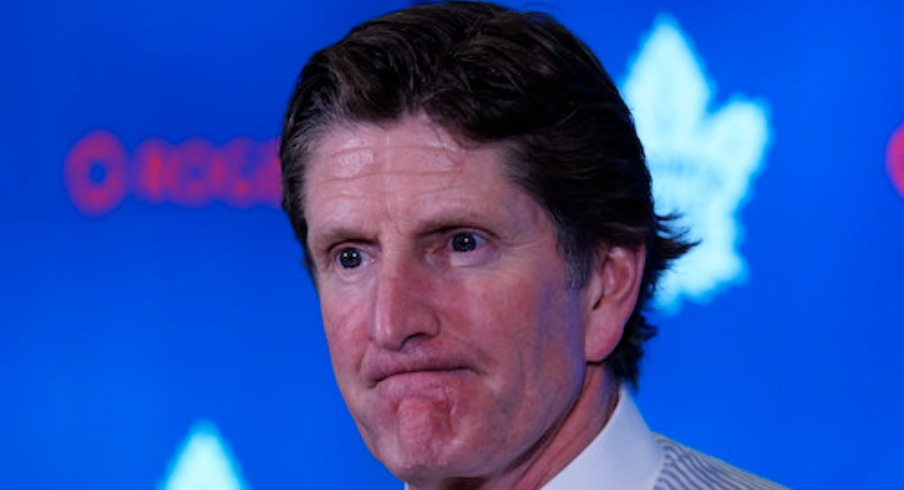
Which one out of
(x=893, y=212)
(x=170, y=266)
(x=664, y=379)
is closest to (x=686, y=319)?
(x=664, y=379)

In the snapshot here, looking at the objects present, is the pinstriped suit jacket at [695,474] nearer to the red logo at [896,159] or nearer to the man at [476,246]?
the man at [476,246]

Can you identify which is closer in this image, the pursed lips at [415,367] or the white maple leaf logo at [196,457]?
the pursed lips at [415,367]

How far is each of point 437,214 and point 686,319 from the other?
Answer: 3.77 ft

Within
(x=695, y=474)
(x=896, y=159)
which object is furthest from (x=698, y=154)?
(x=695, y=474)

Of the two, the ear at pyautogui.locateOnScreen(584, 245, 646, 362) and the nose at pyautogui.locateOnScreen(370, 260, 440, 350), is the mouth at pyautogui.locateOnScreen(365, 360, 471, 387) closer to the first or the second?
the nose at pyautogui.locateOnScreen(370, 260, 440, 350)

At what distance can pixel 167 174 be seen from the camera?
2695 millimetres

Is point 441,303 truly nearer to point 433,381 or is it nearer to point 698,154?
point 433,381

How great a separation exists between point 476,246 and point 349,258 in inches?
5.0

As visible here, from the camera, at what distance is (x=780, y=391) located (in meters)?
2.46

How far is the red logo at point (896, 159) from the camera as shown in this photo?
2.39 metres

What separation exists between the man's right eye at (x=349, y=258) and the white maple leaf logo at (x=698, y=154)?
3.30ft

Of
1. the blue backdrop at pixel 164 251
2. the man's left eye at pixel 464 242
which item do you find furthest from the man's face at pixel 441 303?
the blue backdrop at pixel 164 251

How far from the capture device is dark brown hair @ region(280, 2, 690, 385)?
4.75ft

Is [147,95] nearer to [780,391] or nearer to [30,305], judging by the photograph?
[30,305]
